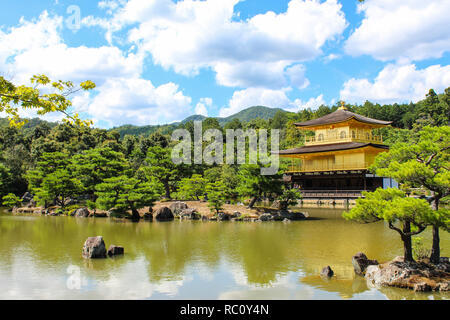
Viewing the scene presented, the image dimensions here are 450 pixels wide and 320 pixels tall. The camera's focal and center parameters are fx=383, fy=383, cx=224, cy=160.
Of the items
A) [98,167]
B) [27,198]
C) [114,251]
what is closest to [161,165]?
[98,167]

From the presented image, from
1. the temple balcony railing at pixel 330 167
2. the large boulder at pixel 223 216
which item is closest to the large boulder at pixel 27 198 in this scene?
the large boulder at pixel 223 216

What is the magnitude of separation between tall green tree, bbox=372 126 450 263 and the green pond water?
6.51 feet

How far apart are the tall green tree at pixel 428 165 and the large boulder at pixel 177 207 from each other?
12.9m

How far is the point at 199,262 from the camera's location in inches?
365

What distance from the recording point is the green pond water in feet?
22.6

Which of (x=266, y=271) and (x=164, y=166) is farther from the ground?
(x=164, y=166)

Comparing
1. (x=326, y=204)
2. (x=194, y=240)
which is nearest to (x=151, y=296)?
(x=194, y=240)

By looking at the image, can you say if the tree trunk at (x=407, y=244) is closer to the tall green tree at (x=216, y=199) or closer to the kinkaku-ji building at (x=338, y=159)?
the tall green tree at (x=216, y=199)

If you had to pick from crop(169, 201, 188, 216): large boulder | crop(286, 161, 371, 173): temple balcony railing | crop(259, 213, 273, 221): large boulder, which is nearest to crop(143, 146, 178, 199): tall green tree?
crop(169, 201, 188, 216): large boulder

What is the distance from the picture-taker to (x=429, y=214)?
673 cm

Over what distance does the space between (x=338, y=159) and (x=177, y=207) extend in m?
14.6

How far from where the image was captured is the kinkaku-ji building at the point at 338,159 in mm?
27516
